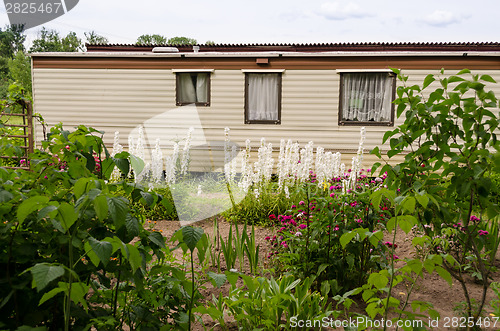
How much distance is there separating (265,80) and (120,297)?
6.96 metres

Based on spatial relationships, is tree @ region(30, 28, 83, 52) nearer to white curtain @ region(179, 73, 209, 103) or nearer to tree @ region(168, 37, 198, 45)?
tree @ region(168, 37, 198, 45)

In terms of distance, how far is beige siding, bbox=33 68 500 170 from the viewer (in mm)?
8219

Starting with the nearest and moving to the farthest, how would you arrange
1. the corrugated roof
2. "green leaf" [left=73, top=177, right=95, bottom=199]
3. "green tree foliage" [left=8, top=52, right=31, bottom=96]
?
"green leaf" [left=73, top=177, right=95, bottom=199] → the corrugated roof → "green tree foliage" [left=8, top=52, right=31, bottom=96]

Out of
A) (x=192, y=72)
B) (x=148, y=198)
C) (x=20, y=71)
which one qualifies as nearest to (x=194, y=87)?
(x=192, y=72)

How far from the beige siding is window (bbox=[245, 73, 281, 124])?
12 cm

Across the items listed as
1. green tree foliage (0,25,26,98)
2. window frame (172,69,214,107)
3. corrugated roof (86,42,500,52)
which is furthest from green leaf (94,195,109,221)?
green tree foliage (0,25,26,98)

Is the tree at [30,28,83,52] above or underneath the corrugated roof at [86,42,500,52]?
above

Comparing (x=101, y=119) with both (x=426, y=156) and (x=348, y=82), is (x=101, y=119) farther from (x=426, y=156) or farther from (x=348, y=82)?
(x=426, y=156)

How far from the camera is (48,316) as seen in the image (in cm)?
151

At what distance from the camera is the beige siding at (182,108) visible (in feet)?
27.0

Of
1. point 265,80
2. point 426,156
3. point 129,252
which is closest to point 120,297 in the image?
point 129,252

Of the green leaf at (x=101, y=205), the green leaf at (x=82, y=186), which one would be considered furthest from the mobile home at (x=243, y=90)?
the green leaf at (x=101, y=205)

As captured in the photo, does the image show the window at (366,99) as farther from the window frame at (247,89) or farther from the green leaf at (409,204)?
the green leaf at (409,204)

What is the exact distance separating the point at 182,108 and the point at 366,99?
365cm
